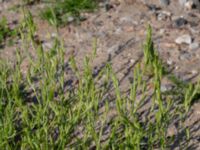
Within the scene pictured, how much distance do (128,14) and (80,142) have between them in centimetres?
180

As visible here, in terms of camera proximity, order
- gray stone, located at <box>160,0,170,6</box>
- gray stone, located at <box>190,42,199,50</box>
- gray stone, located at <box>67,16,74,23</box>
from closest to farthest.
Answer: gray stone, located at <box>190,42,199,50</box> < gray stone, located at <box>67,16,74,23</box> < gray stone, located at <box>160,0,170,6</box>

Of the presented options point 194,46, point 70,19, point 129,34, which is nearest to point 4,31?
point 70,19

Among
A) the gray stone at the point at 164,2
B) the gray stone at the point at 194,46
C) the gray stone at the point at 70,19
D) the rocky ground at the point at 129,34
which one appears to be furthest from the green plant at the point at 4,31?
the gray stone at the point at 194,46

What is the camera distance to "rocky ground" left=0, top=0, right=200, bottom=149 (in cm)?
450

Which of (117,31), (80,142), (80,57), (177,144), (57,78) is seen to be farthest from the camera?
(117,31)

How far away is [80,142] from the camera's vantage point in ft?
11.6

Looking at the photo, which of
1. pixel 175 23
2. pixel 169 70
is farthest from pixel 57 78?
pixel 175 23

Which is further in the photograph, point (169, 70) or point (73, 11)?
point (73, 11)

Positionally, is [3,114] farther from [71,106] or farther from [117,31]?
[117,31]

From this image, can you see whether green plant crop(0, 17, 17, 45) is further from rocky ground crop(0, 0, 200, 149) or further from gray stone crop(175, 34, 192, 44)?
gray stone crop(175, 34, 192, 44)

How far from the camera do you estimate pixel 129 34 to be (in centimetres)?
484

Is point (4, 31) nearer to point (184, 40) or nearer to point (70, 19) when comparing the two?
point (70, 19)

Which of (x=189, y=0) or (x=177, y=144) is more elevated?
(x=189, y=0)

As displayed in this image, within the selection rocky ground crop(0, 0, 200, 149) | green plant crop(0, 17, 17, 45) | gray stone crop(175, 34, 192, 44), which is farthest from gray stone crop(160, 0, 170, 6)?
green plant crop(0, 17, 17, 45)
